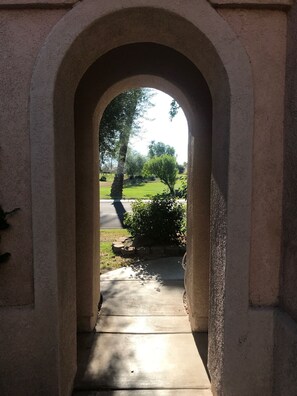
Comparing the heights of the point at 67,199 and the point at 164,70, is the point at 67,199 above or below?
below

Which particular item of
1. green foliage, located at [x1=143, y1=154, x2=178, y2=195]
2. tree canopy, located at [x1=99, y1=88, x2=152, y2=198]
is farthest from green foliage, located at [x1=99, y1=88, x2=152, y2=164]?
green foliage, located at [x1=143, y1=154, x2=178, y2=195]

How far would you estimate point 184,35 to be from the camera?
124 inches

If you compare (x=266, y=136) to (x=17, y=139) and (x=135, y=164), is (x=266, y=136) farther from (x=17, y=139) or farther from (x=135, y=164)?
(x=135, y=164)

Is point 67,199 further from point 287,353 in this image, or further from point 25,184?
point 287,353

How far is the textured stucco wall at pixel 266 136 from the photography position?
2.87 meters

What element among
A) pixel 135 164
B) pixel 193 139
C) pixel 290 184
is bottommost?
pixel 290 184

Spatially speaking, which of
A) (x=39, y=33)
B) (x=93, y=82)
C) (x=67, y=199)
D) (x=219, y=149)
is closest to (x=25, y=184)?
(x=67, y=199)

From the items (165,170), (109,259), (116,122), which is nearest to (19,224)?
(109,259)

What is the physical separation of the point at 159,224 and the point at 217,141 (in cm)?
546

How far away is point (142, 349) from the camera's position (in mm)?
4223

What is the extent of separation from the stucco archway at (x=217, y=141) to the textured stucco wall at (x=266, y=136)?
95mm

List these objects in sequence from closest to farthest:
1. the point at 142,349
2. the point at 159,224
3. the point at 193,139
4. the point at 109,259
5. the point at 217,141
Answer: the point at 217,141, the point at 142,349, the point at 193,139, the point at 109,259, the point at 159,224

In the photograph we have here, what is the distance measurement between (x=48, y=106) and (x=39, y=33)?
2.02 ft

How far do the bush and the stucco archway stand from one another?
5381mm
